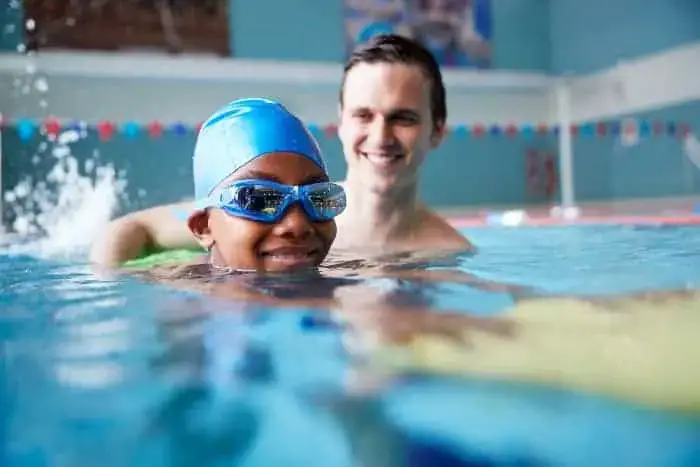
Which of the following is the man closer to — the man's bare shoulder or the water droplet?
the man's bare shoulder

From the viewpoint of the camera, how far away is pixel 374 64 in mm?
2391

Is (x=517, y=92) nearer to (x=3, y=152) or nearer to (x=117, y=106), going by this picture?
(x=117, y=106)

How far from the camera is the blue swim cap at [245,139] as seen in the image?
5.85ft

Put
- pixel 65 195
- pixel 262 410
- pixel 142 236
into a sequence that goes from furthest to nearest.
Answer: pixel 65 195 → pixel 142 236 → pixel 262 410

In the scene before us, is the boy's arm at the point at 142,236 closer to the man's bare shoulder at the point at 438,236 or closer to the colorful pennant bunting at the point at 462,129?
the man's bare shoulder at the point at 438,236

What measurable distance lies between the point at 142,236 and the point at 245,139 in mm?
614

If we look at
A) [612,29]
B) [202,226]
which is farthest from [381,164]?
[612,29]

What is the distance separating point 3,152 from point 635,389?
587cm

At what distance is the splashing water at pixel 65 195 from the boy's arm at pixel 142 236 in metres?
2.82

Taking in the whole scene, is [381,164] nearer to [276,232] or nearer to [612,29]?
[276,232]

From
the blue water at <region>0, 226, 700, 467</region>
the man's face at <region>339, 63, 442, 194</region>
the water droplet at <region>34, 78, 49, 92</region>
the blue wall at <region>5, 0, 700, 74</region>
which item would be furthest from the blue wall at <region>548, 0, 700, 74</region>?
the blue water at <region>0, 226, 700, 467</region>

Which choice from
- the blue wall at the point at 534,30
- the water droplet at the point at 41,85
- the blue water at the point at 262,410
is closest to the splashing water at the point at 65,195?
the water droplet at the point at 41,85

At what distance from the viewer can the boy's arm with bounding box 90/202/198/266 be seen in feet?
7.20

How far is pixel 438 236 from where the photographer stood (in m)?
2.49
